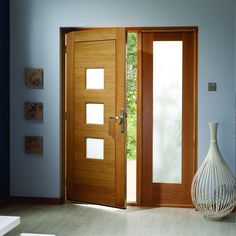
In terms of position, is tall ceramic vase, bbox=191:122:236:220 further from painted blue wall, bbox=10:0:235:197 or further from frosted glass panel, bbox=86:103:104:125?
frosted glass panel, bbox=86:103:104:125

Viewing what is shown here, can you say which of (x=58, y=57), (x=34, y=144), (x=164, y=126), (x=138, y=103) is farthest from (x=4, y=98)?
(x=164, y=126)

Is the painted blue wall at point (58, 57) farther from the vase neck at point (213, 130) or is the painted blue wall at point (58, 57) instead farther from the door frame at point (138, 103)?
the vase neck at point (213, 130)

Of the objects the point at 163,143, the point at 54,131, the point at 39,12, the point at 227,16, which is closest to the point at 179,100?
the point at 163,143

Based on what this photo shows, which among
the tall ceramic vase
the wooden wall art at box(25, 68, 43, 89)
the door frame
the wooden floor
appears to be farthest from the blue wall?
the tall ceramic vase

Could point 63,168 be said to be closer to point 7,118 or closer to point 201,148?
point 7,118

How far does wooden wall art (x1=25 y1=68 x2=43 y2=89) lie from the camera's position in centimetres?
576

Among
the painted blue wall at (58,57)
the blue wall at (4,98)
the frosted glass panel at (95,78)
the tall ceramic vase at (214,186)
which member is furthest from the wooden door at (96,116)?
the tall ceramic vase at (214,186)

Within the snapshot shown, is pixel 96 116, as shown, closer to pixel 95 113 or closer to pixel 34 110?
pixel 95 113

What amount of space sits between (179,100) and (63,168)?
4.62 feet

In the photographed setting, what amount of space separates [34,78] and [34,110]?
332 mm

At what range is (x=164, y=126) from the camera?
5.68 meters

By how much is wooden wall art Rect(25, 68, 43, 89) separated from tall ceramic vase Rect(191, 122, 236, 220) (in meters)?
1.81

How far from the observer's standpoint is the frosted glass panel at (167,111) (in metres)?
5.63

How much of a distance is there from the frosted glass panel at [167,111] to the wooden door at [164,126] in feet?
0.04
